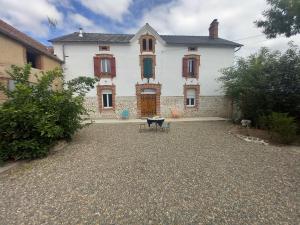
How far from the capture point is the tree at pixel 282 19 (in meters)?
6.72

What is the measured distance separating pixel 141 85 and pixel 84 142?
804 cm

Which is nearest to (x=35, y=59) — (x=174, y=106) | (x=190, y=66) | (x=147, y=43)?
(x=147, y=43)

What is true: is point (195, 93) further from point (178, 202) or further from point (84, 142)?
point (178, 202)

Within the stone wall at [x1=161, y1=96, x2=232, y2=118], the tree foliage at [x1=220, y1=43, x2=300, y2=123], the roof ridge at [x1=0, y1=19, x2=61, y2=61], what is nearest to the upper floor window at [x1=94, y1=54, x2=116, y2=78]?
the roof ridge at [x1=0, y1=19, x2=61, y2=61]

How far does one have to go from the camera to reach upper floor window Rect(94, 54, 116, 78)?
13.3m

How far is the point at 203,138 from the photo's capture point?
7449mm

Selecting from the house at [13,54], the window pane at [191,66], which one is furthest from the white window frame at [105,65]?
the window pane at [191,66]

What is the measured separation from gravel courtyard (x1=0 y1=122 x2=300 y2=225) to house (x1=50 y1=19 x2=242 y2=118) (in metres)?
8.62

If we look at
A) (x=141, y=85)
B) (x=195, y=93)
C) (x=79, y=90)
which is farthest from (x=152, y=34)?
(x=79, y=90)

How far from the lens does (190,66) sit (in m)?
14.4

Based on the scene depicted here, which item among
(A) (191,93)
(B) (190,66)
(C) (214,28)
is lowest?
(A) (191,93)

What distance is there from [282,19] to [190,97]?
8086mm

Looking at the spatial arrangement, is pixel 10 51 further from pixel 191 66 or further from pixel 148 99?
pixel 191 66

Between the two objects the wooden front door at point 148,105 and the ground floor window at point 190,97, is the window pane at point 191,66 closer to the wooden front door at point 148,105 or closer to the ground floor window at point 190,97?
the ground floor window at point 190,97
